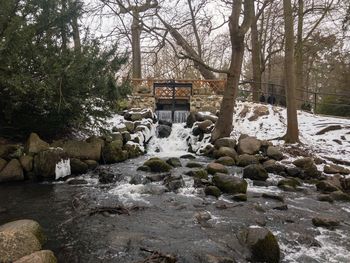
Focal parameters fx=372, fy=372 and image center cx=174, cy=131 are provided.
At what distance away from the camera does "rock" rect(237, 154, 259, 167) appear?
1152 cm

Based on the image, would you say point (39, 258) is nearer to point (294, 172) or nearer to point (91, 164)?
point (91, 164)

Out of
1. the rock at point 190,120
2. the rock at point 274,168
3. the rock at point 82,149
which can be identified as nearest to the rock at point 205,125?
the rock at point 190,120

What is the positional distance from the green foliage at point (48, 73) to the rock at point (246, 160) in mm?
4266

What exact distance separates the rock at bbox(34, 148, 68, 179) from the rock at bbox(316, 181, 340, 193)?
6.71 metres

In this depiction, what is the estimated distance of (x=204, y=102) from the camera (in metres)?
17.9

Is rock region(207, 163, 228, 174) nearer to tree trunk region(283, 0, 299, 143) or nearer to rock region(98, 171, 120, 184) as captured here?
rock region(98, 171, 120, 184)

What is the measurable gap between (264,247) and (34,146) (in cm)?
705

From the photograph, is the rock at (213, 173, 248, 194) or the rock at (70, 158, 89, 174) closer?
the rock at (213, 173, 248, 194)

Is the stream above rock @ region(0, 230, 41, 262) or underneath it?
underneath

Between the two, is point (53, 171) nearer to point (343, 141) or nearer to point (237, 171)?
point (237, 171)

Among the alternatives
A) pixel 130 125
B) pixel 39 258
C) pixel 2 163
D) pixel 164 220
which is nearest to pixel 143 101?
pixel 130 125

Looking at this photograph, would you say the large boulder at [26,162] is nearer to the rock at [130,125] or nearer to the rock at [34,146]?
the rock at [34,146]

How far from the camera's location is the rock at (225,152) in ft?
40.8

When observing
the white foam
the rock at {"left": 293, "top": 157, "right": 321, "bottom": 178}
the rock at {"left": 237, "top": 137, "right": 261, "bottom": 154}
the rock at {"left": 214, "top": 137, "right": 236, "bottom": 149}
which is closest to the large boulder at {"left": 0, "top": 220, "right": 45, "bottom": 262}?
the white foam
